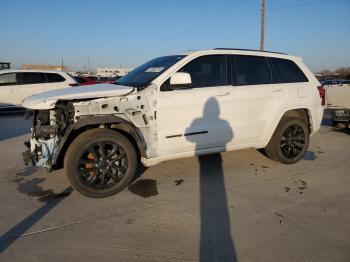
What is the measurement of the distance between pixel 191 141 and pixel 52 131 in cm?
189

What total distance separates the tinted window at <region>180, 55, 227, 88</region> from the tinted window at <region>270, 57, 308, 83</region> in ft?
3.60

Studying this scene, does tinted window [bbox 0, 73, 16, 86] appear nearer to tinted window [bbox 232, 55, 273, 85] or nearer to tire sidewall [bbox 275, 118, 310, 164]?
tinted window [bbox 232, 55, 273, 85]

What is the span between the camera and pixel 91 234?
122 inches

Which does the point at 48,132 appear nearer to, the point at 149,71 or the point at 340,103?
the point at 149,71

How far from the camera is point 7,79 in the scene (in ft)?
38.2

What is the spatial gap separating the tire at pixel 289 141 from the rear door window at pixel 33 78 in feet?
31.8

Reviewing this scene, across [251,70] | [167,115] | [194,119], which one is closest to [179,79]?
[167,115]

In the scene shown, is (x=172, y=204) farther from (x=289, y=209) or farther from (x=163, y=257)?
(x=289, y=209)

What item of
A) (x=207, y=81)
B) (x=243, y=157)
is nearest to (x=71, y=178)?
(x=207, y=81)

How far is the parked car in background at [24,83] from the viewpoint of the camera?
38.1ft

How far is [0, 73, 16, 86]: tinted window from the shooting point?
11585 millimetres

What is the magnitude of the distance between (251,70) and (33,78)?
9.69m

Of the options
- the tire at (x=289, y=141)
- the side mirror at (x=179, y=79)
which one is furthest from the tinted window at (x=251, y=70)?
the side mirror at (x=179, y=79)

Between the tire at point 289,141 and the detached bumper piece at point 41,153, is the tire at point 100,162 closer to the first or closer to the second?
the detached bumper piece at point 41,153
